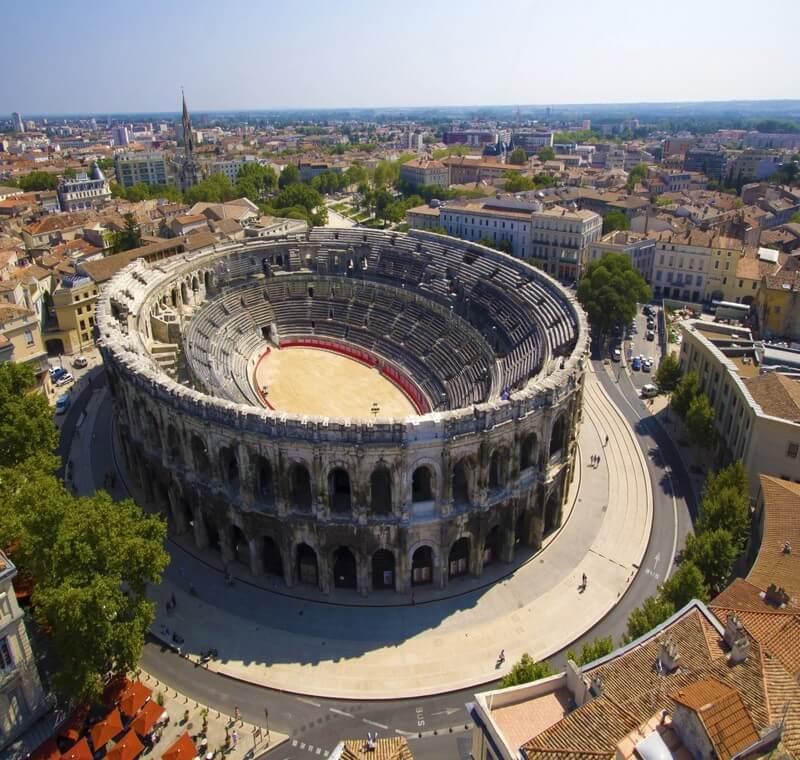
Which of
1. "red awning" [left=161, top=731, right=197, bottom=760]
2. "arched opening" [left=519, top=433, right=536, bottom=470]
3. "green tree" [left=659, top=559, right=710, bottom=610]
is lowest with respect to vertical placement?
"red awning" [left=161, top=731, right=197, bottom=760]

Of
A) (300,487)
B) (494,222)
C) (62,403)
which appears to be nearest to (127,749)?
(300,487)

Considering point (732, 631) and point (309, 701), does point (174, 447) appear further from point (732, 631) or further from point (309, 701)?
point (732, 631)

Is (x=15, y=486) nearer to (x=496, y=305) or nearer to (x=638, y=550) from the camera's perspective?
(x=638, y=550)

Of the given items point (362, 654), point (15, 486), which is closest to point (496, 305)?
point (362, 654)

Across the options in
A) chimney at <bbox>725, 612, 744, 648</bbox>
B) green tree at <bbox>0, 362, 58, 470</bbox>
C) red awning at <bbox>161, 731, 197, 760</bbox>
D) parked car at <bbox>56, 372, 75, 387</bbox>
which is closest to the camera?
chimney at <bbox>725, 612, 744, 648</bbox>

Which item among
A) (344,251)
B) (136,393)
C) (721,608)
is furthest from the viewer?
(344,251)

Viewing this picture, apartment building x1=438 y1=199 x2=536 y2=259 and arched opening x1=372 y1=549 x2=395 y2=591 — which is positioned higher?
apartment building x1=438 y1=199 x2=536 y2=259

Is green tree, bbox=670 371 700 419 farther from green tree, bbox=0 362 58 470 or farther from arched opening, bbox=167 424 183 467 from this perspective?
green tree, bbox=0 362 58 470

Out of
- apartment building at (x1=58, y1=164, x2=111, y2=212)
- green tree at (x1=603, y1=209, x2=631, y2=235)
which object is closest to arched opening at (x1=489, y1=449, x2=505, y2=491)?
green tree at (x1=603, y1=209, x2=631, y2=235)

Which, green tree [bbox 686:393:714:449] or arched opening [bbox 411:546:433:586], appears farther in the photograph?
green tree [bbox 686:393:714:449]
